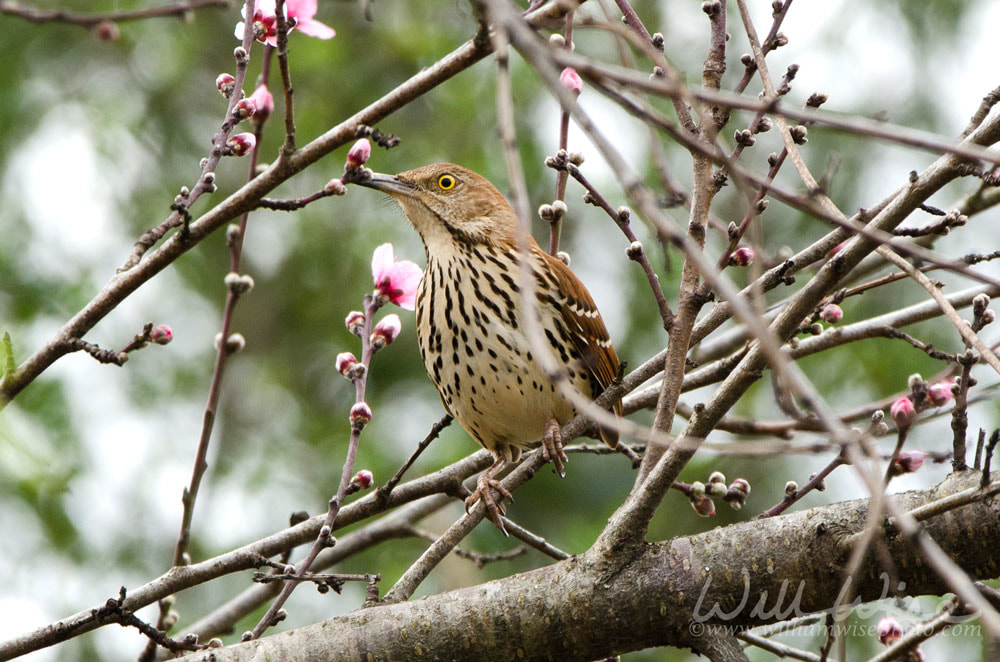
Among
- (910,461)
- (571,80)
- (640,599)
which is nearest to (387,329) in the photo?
(571,80)

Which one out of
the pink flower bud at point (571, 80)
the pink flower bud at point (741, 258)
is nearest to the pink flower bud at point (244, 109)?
the pink flower bud at point (571, 80)

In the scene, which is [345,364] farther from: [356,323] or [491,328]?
[491,328]

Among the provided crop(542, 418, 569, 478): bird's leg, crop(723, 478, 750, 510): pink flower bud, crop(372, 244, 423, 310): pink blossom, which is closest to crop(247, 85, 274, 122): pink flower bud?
crop(372, 244, 423, 310): pink blossom

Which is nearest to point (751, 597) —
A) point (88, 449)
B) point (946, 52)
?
point (88, 449)

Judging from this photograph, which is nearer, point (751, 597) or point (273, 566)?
point (751, 597)

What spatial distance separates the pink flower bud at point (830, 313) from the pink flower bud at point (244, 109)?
63.9 inches

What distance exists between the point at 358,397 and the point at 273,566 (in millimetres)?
499

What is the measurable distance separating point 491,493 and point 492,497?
3 cm

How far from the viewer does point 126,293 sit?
2225mm

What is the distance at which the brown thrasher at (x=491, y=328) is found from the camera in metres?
3.50

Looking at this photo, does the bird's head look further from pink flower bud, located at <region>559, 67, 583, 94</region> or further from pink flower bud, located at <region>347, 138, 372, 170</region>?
pink flower bud, located at <region>347, 138, 372, 170</region>

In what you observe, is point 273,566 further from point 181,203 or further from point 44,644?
point 181,203

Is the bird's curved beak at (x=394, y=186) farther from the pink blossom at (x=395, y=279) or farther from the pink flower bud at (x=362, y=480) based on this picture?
the pink flower bud at (x=362, y=480)

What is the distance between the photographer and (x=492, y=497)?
3211 millimetres
